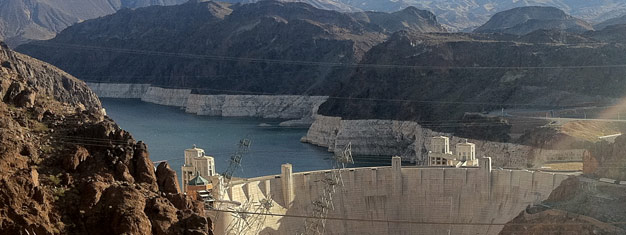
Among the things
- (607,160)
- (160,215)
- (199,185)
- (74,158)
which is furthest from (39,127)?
(607,160)

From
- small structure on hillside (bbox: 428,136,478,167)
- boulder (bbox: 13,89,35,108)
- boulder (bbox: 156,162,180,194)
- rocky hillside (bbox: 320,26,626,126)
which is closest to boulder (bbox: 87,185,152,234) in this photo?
boulder (bbox: 156,162,180,194)

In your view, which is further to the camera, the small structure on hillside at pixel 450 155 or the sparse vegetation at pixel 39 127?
the small structure on hillside at pixel 450 155

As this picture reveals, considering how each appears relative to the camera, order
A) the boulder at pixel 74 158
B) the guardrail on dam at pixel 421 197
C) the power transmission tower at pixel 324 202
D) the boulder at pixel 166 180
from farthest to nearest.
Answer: the guardrail on dam at pixel 421 197 < the power transmission tower at pixel 324 202 < the boulder at pixel 166 180 < the boulder at pixel 74 158

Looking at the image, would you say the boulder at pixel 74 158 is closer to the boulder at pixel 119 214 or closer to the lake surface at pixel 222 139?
the boulder at pixel 119 214

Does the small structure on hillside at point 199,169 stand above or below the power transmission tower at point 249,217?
above

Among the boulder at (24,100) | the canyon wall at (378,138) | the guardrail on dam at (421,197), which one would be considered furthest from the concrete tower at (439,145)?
the boulder at (24,100)

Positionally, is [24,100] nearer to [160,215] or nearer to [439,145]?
[160,215]

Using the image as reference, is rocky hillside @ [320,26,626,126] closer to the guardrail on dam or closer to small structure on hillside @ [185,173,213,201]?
the guardrail on dam

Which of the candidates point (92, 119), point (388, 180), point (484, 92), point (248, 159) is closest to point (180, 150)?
point (248, 159)
